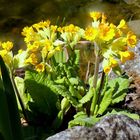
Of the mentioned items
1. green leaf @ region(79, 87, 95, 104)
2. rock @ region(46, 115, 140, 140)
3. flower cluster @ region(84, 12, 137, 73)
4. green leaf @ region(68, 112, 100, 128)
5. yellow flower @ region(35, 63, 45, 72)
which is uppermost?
flower cluster @ region(84, 12, 137, 73)

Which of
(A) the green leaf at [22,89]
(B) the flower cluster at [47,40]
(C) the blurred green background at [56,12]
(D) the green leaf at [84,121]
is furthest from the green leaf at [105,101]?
(C) the blurred green background at [56,12]

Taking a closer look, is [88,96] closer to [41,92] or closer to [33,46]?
[41,92]

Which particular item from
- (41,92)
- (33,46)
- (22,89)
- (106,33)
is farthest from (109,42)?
(22,89)

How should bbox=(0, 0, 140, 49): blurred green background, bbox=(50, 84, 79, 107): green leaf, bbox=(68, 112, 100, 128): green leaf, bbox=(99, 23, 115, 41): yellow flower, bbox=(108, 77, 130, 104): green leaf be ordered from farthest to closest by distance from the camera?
bbox=(0, 0, 140, 49): blurred green background → bbox=(108, 77, 130, 104): green leaf → bbox=(50, 84, 79, 107): green leaf → bbox=(68, 112, 100, 128): green leaf → bbox=(99, 23, 115, 41): yellow flower

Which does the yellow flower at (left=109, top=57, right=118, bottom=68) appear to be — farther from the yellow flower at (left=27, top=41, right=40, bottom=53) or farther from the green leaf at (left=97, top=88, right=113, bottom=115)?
the yellow flower at (left=27, top=41, right=40, bottom=53)

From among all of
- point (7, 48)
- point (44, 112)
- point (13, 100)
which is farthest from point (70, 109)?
point (13, 100)

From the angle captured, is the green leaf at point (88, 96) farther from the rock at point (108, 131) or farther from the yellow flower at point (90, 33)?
the rock at point (108, 131)

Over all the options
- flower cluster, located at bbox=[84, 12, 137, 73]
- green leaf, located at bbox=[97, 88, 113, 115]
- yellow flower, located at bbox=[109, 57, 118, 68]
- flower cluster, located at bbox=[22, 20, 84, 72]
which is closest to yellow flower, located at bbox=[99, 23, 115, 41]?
flower cluster, located at bbox=[84, 12, 137, 73]

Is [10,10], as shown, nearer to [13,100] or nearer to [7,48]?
[7,48]
